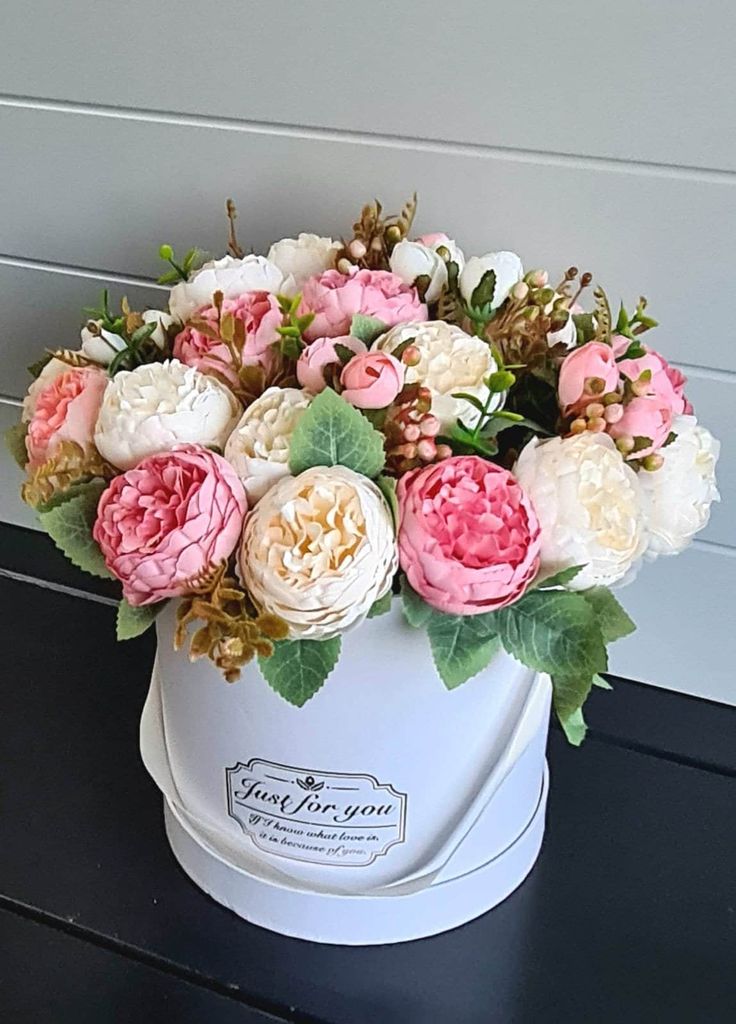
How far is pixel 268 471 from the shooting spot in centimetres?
55

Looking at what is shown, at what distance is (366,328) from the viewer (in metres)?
0.61

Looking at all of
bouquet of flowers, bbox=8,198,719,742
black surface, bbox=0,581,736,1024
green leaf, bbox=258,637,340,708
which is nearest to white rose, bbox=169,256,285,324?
bouquet of flowers, bbox=8,198,719,742

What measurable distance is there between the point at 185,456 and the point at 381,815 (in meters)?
0.23

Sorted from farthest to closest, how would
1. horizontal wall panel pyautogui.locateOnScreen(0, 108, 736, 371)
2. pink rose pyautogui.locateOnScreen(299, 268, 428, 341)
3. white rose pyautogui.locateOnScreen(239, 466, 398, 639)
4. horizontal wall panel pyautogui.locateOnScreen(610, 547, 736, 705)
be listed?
horizontal wall panel pyautogui.locateOnScreen(610, 547, 736, 705), horizontal wall panel pyautogui.locateOnScreen(0, 108, 736, 371), pink rose pyautogui.locateOnScreen(299, 268, 428, 341), white rose pyautogui.locateOnScreen(239, 466, 398, 639)

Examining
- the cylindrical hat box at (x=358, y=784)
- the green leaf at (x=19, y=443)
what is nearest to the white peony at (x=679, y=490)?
the cylindrical hat box at (x=358, y=784)

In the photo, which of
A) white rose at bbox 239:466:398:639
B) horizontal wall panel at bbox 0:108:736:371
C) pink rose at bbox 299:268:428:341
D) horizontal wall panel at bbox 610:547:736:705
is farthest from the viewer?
horizontal wall panel at bbox 610:547:736:705

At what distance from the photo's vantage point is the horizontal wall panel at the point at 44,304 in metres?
0.93

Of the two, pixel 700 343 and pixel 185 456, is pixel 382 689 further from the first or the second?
pixel 700 343

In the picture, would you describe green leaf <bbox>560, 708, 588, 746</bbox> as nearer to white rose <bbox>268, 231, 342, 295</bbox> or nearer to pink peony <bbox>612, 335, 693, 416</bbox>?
pink peony <bbox>612, 335, 693, 416</bbox>

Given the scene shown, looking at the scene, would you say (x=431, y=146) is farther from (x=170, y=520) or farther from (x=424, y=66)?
(x=170, y=520)

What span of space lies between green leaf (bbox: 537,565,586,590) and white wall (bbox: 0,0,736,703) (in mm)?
283

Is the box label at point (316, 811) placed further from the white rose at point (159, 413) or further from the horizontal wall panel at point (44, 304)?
the horizontal wall panel at point (44, 304)

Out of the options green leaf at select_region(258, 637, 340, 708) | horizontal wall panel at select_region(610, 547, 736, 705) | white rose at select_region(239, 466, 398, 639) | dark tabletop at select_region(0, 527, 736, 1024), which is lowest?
dark tabletop at select_region(0, 527, 736, 1024)

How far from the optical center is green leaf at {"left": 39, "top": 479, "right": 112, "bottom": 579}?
575mm
